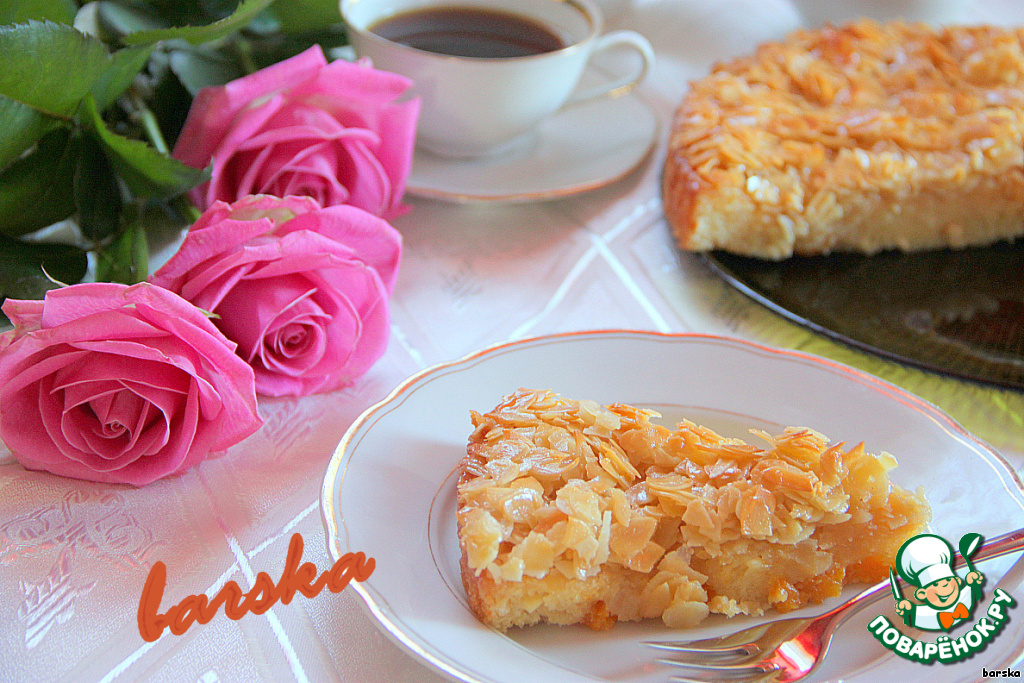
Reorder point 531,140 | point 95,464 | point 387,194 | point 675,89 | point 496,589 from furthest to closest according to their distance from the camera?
1. point 675,89
2. point 531,140
3. point 387,194
4. point 95,464
5. point 496,589

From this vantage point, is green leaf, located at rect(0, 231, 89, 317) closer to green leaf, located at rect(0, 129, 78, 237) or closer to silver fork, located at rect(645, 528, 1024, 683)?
green leaf, located at rect(0, 129, 78, 237)

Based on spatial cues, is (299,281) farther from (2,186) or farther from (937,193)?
(937,193)

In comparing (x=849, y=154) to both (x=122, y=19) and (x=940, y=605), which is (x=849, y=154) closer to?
(x=940, y=605)

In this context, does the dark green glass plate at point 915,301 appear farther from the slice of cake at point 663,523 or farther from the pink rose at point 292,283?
the pink rose at point 292,283

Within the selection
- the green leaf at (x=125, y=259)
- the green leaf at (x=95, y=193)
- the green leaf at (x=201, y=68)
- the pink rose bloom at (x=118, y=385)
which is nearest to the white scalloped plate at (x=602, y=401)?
the pink rose bloom at (x=118, y=385)

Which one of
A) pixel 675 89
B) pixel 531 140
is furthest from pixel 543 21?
pixel 675 89

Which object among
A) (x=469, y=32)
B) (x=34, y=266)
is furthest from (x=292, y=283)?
(x=469, y=32)
